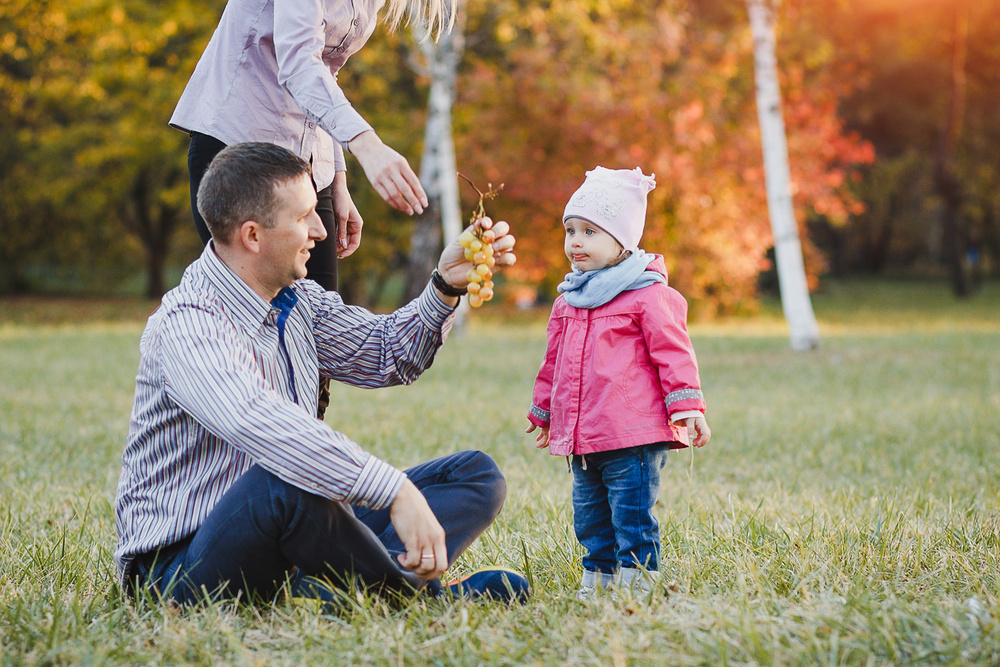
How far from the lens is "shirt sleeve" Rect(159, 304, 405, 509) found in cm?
212

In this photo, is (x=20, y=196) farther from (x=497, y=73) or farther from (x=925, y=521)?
(x=925, y=521)

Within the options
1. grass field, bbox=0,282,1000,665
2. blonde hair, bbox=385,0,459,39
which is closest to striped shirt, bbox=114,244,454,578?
grass field, bbox=0,282,1000,665

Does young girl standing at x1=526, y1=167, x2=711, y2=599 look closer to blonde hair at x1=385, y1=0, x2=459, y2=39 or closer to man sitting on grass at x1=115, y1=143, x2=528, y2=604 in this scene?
man sitting on grass at x1=115, y1=143, x2=528, y2=604

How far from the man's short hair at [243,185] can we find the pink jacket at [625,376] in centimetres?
91

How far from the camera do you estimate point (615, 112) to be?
1535 centimetres

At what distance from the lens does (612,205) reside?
2.88m

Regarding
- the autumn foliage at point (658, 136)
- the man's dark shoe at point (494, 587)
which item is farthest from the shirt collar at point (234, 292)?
the autumn foliage at point (658, 136)

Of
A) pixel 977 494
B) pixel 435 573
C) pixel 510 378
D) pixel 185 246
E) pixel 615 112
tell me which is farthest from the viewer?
pixel 185 246

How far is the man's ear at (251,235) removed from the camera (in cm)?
231

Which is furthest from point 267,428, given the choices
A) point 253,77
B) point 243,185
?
point 253,77

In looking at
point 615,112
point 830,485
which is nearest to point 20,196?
point 615,112

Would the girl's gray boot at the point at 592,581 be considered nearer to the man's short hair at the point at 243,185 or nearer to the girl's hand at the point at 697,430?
the girl's hand at the point at 697,430

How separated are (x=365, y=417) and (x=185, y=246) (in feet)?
102

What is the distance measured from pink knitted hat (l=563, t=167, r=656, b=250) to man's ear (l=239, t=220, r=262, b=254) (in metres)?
0.96
